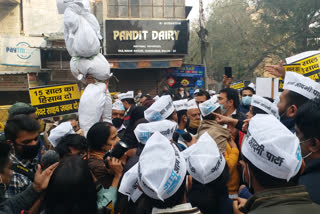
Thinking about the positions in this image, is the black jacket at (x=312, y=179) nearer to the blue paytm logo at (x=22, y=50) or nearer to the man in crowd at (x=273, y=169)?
the man in crowd at (x=273, y=169)

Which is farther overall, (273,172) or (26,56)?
(26,56)

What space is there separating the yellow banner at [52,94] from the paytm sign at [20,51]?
17.8 meters

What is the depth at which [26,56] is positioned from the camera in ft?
75.0

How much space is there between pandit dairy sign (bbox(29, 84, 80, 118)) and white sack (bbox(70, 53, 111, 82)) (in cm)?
131

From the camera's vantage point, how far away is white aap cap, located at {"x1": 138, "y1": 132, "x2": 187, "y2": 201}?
1972 mm

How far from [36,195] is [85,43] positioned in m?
2.61

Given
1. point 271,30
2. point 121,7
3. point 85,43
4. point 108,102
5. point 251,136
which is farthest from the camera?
point 271,30

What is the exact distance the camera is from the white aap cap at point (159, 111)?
391 cm

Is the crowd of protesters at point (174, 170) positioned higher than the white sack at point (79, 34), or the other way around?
the white sack at point (79, 34)

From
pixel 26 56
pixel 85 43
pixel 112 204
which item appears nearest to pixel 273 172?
pixel 112 204

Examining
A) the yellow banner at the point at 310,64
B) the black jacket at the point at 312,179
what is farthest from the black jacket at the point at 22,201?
the yellow banner at the point at 310,64

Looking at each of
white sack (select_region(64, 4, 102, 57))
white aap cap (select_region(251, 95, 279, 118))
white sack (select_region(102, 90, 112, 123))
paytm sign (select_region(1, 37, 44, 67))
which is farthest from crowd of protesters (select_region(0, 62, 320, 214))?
paytm sign (select_region(1, 37, 44, 67))

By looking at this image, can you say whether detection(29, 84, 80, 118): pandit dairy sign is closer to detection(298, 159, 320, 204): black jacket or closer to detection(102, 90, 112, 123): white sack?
detection(102, 90, 112, 123): white sack

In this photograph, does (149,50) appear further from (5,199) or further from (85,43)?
(5,199)
